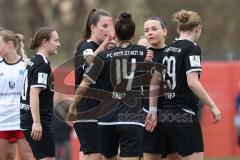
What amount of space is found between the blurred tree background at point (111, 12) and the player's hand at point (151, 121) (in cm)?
2864

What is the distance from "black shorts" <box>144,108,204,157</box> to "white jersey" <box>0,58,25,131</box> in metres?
2.37

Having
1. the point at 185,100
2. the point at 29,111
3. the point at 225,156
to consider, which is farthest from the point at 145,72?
the point at 225,156

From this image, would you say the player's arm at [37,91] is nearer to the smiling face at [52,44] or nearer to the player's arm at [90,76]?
the smiling face at [52,44]

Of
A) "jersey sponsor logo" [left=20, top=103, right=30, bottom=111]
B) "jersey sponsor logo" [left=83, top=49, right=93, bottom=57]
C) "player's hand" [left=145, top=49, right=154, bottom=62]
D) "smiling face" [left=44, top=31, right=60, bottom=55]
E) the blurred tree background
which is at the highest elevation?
the blurred tree background

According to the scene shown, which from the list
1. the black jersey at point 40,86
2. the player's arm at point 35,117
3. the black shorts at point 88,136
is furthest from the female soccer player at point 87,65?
the player's arm at point 35,117

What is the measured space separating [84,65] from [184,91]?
4.69 ft

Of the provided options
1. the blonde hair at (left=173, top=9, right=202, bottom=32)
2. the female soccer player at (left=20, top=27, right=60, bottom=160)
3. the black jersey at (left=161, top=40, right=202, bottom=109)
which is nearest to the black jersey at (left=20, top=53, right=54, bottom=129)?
the female soccer player at (left=20, top=27, right=60, bottom=160)

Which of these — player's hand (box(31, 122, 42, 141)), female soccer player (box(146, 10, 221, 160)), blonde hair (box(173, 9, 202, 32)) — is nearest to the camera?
female soccer player (box(146, 10, 221, 160))

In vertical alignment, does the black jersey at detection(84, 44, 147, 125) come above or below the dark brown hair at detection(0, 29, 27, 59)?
below

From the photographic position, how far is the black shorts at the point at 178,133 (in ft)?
31.6

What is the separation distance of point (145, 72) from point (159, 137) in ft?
2.76

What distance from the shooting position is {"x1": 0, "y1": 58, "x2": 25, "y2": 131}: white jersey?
11.5 meters

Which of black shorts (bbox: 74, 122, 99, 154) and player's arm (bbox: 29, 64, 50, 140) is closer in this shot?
player's arm (bbox: 29, 64, 50, 140)

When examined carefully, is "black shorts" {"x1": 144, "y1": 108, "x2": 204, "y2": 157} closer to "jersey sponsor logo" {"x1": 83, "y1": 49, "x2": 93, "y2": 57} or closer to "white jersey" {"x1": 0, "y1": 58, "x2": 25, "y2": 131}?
"jersey sponsor logo" {"x1": 83, "y1": 49, "x2": 93, "y2": 57}
